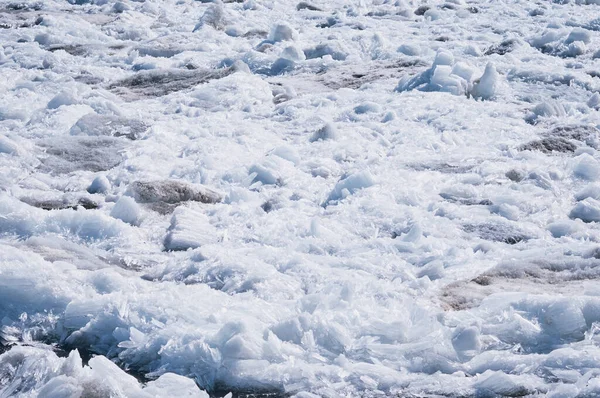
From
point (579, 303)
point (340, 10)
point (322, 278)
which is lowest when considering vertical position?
point (340, 10)

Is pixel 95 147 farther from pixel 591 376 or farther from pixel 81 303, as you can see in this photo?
pixel 591 376

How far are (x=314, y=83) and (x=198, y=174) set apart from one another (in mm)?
2267

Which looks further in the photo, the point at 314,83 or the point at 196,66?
the point at 196,66

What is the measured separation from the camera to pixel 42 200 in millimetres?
3943

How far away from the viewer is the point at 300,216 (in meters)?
3.82

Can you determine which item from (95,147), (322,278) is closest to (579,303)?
(322,278)

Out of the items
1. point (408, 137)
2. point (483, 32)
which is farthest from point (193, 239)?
point (483, 32)

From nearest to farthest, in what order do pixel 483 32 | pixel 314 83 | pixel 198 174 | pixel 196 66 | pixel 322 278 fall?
pixel 322 278, pixel 198 174, pixel 314 83, pixel 196 66, pixel 483 32

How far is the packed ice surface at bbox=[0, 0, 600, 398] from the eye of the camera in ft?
8.23

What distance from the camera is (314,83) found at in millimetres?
6352

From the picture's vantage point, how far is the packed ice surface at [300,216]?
2.51m

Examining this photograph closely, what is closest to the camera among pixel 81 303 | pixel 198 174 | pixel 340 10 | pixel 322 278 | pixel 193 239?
pixel 81 303

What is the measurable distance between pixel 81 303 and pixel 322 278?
3.08 ft

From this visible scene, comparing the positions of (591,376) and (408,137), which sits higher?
(591,376)
